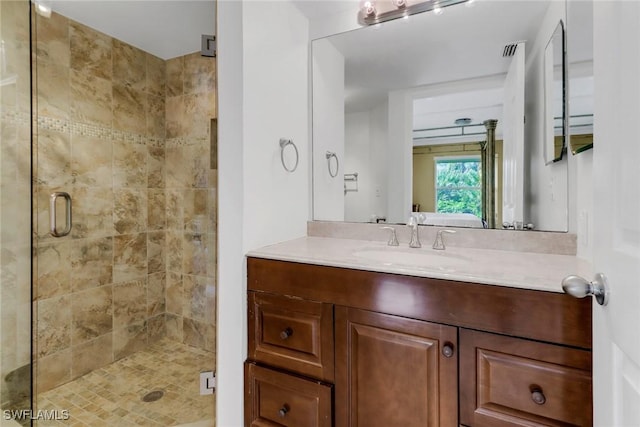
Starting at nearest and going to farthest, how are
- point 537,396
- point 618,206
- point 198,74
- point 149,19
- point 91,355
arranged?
point 618,206 < point 537,396 < point 149,19 < point 91,355 < point 198,74

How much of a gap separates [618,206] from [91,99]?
2690 millimetres

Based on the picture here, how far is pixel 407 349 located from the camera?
0.98m

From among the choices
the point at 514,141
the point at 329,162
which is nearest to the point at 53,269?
the point at 329,162

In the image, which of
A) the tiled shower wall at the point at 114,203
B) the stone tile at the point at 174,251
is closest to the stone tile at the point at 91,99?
the tiled shower wall at the point at 114,203

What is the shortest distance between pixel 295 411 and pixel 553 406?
0.84 meters

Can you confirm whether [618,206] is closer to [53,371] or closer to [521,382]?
[521,382]

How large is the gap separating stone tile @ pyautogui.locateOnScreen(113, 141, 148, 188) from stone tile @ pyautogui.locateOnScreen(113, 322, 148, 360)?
1.08 meters

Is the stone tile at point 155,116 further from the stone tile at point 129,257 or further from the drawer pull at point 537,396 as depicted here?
the drawer pull at point 537,396

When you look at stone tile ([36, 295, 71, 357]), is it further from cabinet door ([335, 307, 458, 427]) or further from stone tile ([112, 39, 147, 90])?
cabinet door ([335, 307, 458, 427])

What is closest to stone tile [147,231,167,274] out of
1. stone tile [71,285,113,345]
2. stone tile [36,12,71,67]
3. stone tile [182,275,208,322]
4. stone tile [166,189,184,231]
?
stone tile [166,189,184,231]

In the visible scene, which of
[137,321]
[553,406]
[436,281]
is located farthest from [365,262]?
[137,321]

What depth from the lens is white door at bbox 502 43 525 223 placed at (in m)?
1.37

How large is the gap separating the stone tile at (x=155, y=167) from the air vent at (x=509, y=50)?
2.45 meters

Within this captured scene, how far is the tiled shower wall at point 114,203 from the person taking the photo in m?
1.89
